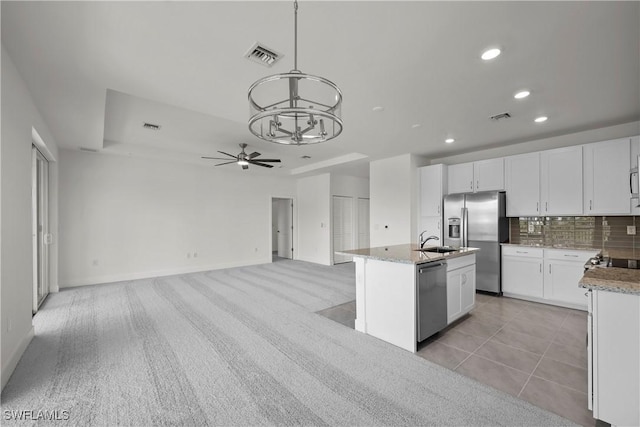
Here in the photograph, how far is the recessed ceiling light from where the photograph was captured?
89.4 inches

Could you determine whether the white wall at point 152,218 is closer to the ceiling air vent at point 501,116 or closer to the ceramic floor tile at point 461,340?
the ceramic floor tile at point 461,340

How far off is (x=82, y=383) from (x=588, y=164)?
6.54 metres

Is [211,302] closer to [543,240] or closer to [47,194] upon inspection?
[47,194]

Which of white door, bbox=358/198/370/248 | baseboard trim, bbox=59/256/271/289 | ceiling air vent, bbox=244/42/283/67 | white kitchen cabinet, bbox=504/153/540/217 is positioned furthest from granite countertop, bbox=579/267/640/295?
baseboard trim, bbox=59/256/271/289

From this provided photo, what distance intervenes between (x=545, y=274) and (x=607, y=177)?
1621mm

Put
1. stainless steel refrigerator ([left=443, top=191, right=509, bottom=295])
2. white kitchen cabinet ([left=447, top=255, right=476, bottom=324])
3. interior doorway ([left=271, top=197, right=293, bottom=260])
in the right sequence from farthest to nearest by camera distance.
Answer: interior doorway ([left=271, top=197, right=293, bottom=260])
stainless steel refrigerator ([left=443, top=191, right=509, bottom=295])
white kitchen cabinet ([left=447, top=255, right=476, bottom=324])

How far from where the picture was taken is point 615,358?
1609 millimetres

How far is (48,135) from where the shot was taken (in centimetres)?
409

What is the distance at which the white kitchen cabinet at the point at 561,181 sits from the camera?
13.5 ft

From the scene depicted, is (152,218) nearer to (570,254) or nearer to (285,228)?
(285,228)

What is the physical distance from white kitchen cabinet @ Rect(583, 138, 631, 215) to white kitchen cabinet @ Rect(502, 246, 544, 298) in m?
0.96

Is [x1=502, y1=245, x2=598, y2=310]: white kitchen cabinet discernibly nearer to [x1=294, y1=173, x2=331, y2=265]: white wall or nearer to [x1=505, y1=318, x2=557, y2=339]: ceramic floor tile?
[x1=505, y1=318, x2=557, y2=339]: ceramic floor tile

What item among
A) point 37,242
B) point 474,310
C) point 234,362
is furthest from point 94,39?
point 474,310

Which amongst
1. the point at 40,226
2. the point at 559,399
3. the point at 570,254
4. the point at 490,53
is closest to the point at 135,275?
the point at 40,226
